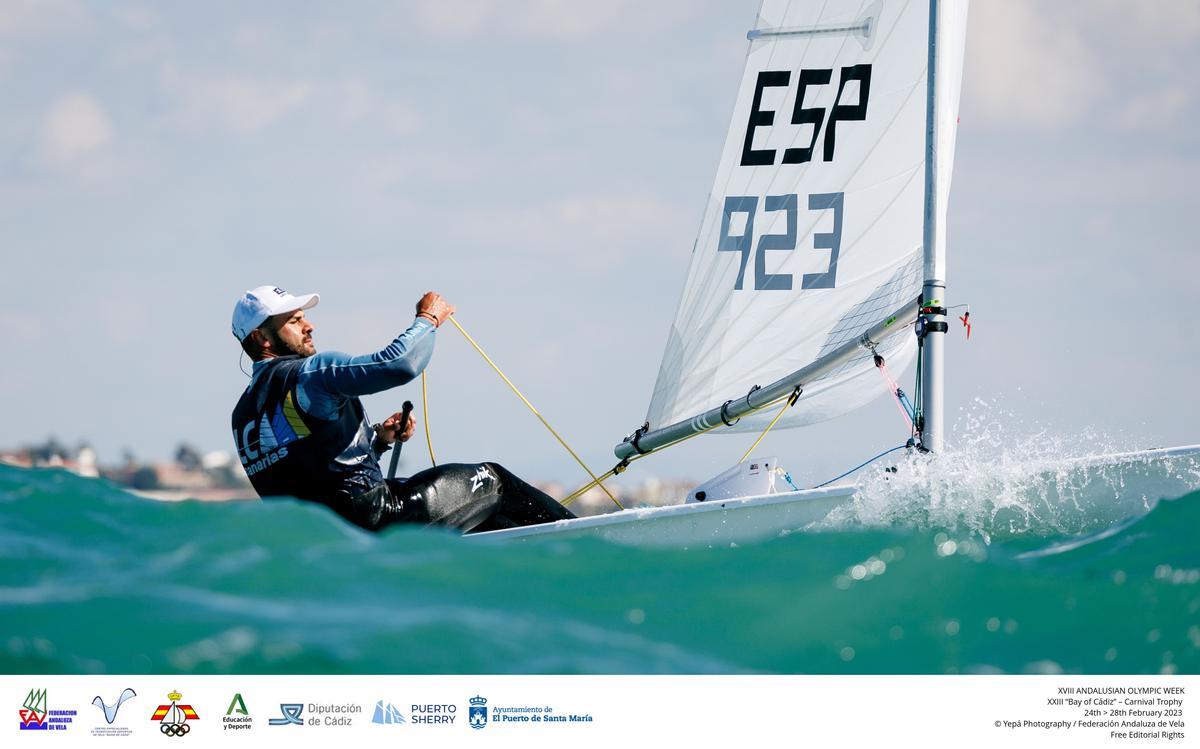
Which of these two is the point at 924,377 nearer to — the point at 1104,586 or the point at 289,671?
the point at 1104,586

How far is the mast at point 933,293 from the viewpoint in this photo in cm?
442

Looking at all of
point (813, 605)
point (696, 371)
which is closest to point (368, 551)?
point (813, 605)

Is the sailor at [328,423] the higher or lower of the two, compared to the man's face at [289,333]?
lower

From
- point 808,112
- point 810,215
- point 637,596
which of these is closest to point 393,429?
point 637,596

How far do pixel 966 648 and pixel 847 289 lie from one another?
2.61 meters

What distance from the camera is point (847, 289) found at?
213 inches
